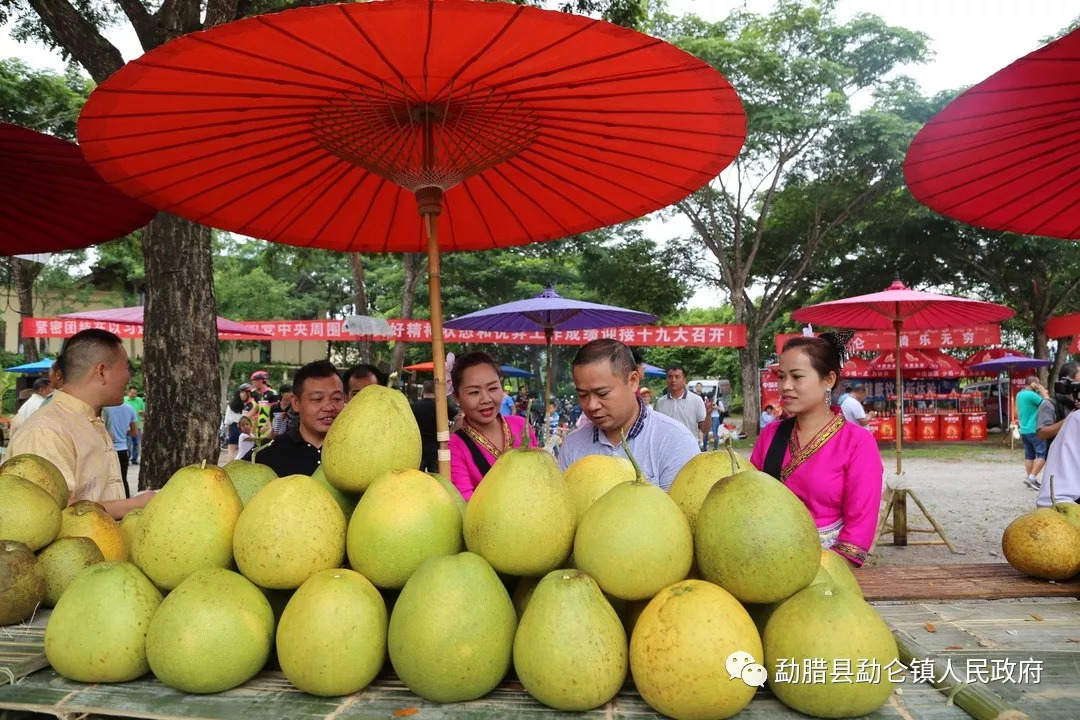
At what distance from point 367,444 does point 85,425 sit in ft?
→ 6.56

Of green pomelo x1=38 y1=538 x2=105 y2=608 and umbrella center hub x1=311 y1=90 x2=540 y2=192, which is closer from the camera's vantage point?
green pomelo x1=38 y1=538 x2=105 y2=608

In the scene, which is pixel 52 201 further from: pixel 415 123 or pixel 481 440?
pixel 481 440

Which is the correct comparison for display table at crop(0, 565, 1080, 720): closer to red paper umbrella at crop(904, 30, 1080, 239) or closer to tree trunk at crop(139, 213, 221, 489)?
red paper umbrella at crop(904, 30, 1080, 239)

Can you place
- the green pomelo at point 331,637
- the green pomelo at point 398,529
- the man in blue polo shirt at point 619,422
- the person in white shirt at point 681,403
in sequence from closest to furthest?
the green pomelo at point 331,637, the green pomelo at point 398,529, the man in blue polo shirt at point 619,422, the person in white shirt at point 681,403

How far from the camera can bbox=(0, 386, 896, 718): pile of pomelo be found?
1.31 m

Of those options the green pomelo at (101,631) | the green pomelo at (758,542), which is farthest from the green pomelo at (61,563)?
the green pomelo at (758,542)

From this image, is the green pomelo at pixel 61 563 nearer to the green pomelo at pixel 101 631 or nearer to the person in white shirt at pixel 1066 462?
the green pomelo at pixel 101 631

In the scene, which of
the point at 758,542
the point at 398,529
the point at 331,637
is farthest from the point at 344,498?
the point at 758,542

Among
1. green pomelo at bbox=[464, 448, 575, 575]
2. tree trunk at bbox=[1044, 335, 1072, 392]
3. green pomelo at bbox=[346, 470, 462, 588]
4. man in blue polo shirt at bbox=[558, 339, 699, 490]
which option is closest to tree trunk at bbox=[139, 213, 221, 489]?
man in blue polo shirt at bbox=[558, 339, 699, 490]

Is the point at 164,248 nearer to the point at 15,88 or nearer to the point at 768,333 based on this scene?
the point at 15,88

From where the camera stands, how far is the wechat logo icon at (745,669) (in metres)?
1.27

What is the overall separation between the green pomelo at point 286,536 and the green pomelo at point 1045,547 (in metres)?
2.66

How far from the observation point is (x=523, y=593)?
61.8 inches

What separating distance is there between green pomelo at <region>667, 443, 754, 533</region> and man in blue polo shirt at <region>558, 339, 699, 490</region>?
96 cm
